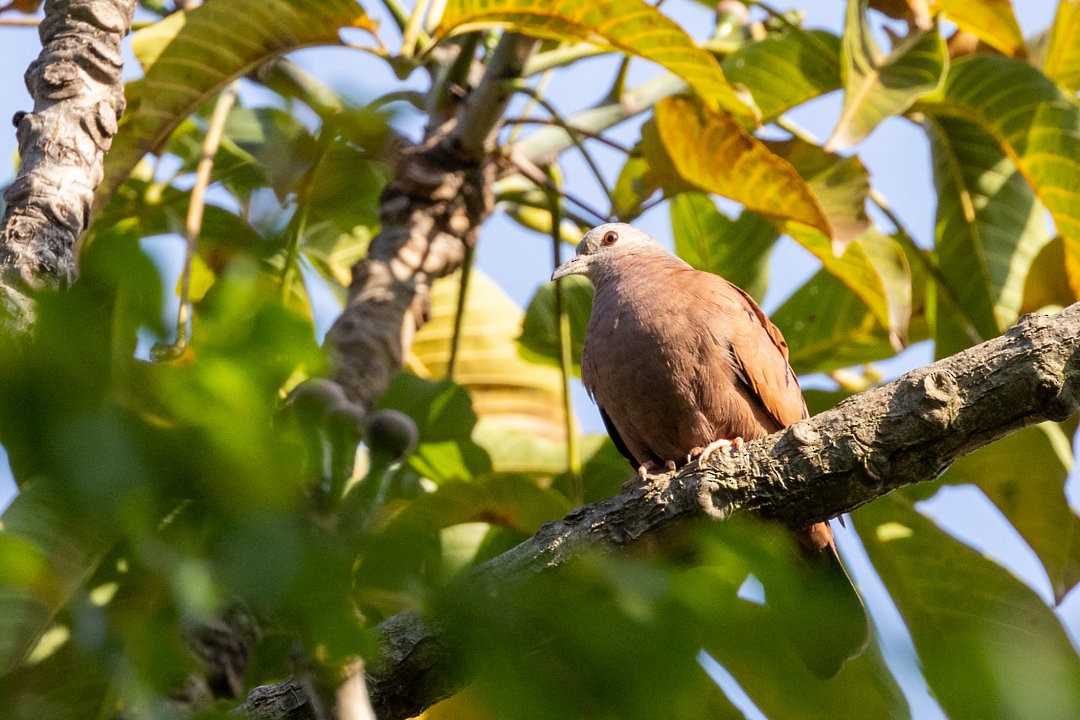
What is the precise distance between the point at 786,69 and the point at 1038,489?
1.75 meters

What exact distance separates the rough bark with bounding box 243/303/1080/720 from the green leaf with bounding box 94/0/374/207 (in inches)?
77.0

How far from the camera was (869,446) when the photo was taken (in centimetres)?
227

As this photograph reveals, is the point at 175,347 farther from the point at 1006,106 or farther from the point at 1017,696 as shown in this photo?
the point at 1006,106

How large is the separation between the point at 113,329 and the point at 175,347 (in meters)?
0.09

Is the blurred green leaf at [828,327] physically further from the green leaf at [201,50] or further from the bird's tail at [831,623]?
the bird's tail at [831,623]

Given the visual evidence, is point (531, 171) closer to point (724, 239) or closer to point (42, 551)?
point (724, 239)

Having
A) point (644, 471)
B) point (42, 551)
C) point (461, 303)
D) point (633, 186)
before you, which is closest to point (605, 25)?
point (633, 186)

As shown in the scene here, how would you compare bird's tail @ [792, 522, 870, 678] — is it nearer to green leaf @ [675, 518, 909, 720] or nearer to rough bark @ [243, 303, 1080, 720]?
green leaf @ [675, 518, 909, 720]

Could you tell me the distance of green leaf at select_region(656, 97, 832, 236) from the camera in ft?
11.4

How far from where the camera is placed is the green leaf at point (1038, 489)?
3.71 meters

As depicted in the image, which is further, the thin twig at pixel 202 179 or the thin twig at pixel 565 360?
the thin twig at pixel 565 360

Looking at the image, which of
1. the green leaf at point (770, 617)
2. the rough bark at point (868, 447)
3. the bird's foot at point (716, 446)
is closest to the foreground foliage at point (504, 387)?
the green leaf at point (770, 617)

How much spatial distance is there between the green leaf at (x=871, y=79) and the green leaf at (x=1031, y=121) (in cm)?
24

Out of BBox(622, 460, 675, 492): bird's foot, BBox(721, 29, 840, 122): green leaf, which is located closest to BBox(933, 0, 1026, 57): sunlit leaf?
BBox(721, 29, 840, 122): green leaf
